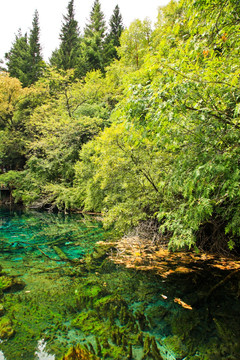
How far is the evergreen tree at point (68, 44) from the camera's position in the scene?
1052 inches

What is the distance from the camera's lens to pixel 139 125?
11.2 ft

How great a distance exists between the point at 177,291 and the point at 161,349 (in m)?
1.32

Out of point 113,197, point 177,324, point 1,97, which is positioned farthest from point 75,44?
point 177,324

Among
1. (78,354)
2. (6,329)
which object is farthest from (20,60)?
(78,354)

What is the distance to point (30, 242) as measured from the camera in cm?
696

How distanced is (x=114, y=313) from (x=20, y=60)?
34953mm

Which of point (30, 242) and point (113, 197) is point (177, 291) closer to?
point (113, 197)

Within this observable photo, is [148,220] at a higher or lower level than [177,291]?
higher

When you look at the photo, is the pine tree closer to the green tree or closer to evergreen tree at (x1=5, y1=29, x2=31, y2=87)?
evergreen tree at (x1=5, y1=29, x2=31, y2=87)

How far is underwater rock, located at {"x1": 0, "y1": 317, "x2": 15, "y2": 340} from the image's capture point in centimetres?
252

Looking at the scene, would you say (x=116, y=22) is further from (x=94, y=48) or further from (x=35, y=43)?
(x=35, y=43)

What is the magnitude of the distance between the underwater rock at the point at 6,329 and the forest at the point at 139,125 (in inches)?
107

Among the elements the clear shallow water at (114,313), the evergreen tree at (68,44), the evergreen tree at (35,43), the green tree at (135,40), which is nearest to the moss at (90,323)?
the clear shallow water at (114,313)

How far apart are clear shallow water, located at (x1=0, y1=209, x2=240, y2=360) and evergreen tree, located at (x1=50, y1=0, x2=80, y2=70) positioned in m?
27.9
